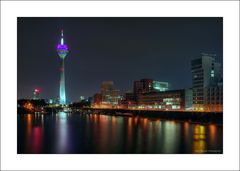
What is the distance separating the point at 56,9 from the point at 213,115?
1615cm

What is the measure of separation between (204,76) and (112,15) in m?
21.4

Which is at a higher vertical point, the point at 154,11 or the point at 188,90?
the point at 154,11

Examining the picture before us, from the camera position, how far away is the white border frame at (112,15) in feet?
23.1

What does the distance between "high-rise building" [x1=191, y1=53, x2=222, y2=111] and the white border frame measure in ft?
64.6

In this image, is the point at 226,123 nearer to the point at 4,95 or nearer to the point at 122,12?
the point at 122,12

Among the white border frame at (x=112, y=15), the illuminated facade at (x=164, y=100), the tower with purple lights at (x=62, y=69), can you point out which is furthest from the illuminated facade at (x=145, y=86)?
the white border frame at (x=112, y=15)

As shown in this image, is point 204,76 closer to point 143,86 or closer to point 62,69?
point 143,86

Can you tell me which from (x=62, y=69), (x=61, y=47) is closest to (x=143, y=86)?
(x=62, y=69)

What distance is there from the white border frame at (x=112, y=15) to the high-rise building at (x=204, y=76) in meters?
19.7

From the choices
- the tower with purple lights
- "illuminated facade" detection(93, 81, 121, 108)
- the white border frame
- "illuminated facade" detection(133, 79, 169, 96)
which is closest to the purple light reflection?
the tower with purple lights

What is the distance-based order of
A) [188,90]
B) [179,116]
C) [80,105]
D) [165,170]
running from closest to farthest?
[165,170], [179,116], [188,90], [80,105]

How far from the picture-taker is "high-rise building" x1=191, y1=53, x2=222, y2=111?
1070 inches

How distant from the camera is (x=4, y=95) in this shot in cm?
725

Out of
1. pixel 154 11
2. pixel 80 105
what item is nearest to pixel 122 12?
pixel 154 11
